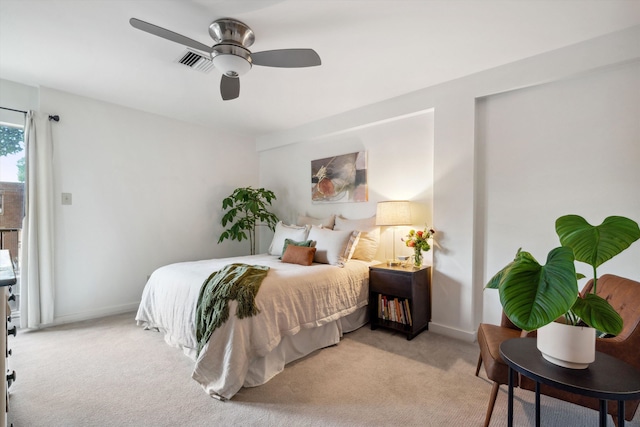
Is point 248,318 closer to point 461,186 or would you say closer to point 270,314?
point 270,314

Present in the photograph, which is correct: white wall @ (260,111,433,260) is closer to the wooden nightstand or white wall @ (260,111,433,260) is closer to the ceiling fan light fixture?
the wooden nightstand

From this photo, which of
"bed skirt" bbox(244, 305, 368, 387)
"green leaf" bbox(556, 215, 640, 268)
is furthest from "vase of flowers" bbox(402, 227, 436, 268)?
"green leaf" bbox(556, 215, 640, 268)

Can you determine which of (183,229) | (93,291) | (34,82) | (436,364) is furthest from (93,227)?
(436,364)

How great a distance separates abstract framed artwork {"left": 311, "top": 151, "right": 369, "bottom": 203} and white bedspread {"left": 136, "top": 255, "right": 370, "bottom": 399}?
970mm

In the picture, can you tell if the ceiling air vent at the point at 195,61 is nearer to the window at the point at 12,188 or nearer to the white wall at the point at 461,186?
the white wall at the point at 461,186

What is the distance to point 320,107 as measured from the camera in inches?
140

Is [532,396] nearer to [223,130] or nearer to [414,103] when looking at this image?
[414,103]

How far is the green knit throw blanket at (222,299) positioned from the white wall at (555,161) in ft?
7.05

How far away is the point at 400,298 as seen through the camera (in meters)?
2.86

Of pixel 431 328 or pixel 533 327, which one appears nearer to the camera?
pixel 533 327

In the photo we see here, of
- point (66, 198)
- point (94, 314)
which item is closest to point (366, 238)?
point (94, 314)

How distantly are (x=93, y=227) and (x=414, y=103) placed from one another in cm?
382

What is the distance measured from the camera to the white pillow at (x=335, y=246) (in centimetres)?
306

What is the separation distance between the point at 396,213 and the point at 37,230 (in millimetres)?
3641
